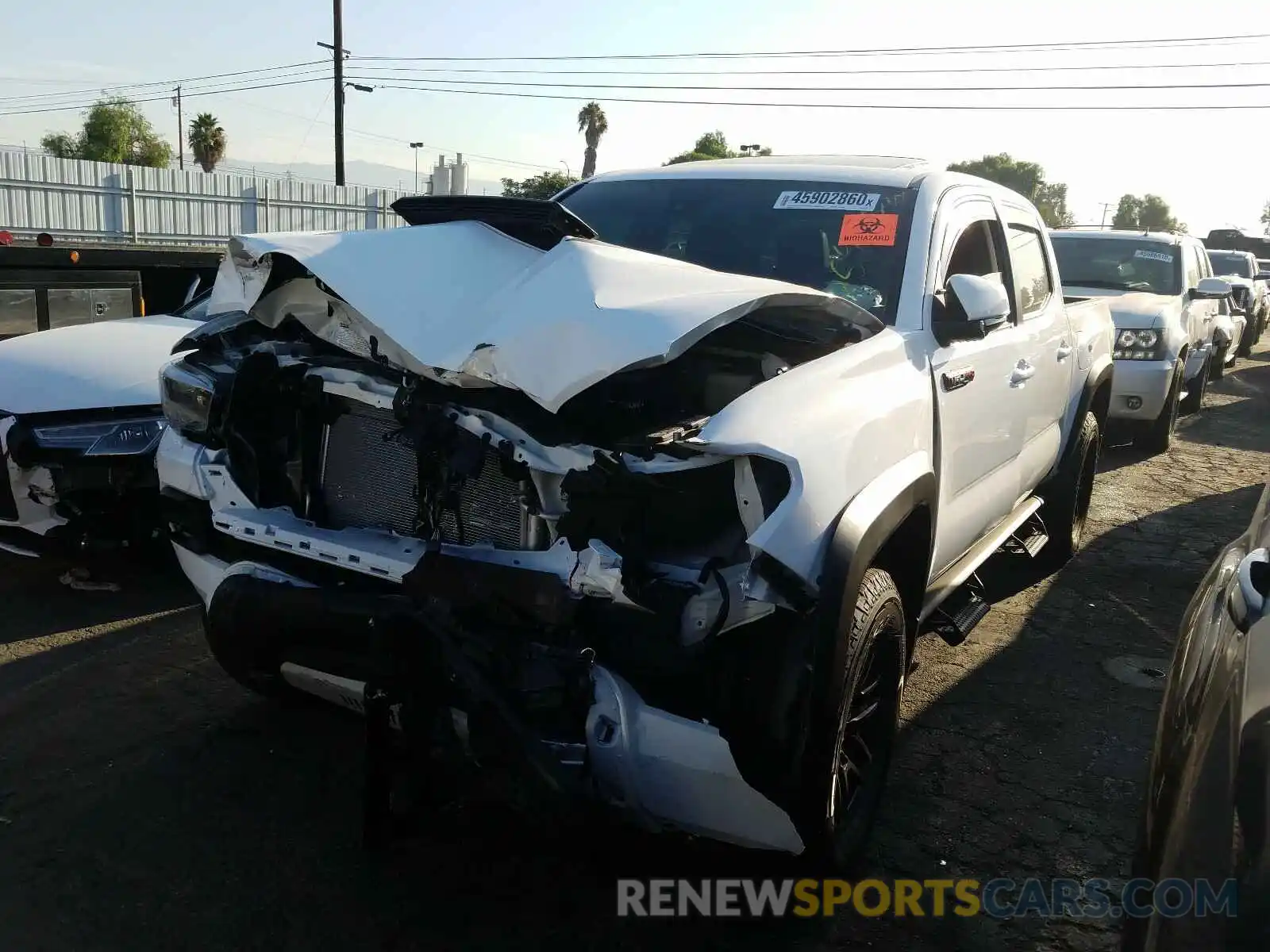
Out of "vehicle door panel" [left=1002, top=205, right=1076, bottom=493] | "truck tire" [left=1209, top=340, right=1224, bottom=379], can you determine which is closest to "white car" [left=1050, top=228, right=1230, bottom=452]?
"truck tire" [left=1209, top=340, right=1224, bottom=379]

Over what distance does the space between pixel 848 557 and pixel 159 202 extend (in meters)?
23.0

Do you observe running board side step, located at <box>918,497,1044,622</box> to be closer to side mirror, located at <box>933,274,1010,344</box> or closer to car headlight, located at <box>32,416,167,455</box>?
side mirror, located at <box>933,274,1010,344</box>

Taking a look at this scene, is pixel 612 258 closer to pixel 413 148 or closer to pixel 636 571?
pixel 636 571

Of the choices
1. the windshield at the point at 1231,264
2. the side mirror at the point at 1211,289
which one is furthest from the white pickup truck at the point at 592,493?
the windshield at the point at 1231,264

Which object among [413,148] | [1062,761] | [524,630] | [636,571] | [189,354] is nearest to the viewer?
[636,571]

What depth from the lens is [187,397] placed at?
3367mm

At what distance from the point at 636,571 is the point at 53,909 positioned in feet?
5.92

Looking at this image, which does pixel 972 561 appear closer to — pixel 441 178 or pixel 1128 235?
pixel 1128 235

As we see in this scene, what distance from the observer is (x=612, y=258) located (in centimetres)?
291

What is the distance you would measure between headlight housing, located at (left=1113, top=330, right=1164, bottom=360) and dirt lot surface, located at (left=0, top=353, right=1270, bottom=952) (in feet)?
16.2

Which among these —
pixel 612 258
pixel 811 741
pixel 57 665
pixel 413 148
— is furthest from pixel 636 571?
pixel 413 148

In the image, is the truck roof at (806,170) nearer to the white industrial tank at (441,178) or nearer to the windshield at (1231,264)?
the white industrial tank at (441,178)

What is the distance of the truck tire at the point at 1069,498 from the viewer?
5.70 metres

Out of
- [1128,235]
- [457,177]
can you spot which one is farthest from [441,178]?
[1128,235]
